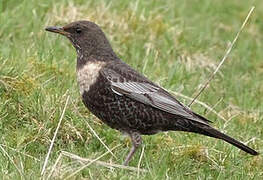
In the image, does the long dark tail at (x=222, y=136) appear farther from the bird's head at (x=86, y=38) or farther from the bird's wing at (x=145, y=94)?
the bird's head at (x=86, y=38)

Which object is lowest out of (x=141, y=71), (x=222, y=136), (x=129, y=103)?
(x=141, y=71)

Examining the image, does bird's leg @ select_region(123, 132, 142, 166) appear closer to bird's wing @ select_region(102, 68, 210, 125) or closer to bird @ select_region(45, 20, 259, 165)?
bird @ select_region(45, 20, 259, 165)

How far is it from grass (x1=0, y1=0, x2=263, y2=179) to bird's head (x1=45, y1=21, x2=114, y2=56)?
440 millimetres

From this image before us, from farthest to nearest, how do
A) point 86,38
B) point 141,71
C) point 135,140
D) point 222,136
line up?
point 141,71, point 86,38, point 135,140, point 222,136

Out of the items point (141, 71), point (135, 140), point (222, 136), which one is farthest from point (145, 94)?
point (141, 71)

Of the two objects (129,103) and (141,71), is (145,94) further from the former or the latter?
(141,71)

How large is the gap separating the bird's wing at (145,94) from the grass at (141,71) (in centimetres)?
38

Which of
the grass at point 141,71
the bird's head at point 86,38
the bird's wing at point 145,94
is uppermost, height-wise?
the bird's head at point 86,38

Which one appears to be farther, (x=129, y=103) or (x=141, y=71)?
(x=141, y=71)

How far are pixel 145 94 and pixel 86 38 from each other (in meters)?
0.75

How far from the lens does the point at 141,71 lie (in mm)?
8609

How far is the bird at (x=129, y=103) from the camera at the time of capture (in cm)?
677

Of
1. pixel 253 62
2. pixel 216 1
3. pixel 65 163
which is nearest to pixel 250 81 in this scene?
pixel 253 62

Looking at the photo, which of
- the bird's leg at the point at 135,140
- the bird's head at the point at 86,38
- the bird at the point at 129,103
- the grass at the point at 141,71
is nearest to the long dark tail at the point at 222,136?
the bird at the point at 129,103
